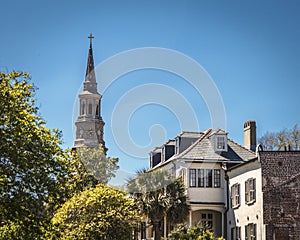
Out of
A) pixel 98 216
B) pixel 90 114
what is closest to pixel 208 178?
pixel 98 216

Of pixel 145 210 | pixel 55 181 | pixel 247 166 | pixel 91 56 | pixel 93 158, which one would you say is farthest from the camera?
pixel 91 56

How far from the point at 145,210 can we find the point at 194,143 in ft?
24.3

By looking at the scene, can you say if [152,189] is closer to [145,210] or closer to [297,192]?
[145,210]

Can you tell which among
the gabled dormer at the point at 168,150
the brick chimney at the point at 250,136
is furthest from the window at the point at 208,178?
the gabled dormer at the point at 168,150

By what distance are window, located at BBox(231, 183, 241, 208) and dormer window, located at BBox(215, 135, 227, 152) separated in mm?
4349

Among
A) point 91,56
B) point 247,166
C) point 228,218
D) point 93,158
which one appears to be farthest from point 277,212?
point 91,56

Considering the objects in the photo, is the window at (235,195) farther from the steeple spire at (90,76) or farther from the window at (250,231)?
the steeple spire at (90,76)

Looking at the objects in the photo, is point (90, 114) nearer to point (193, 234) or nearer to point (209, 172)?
point (209, 172)

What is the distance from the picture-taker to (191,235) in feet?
106

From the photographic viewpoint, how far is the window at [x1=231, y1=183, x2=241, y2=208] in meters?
38.8

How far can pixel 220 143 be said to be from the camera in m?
43.7

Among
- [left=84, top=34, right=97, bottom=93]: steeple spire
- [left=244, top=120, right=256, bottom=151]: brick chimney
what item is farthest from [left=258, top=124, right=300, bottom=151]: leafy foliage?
[left=84, top=34, right=97, bottom=93]: steeple spire

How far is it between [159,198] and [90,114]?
53.5 metres

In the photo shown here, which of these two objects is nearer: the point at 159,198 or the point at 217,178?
the point at 159,198
